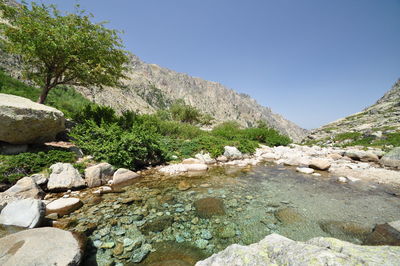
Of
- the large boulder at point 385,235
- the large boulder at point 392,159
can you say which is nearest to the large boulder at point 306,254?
the large boulder at point 385,235

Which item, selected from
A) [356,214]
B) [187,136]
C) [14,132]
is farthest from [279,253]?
[187,136]

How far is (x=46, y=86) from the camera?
33.7ft

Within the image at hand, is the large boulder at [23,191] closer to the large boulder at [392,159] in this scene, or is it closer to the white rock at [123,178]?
the white rock at [123,178]

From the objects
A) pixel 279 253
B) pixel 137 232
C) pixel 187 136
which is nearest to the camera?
pixel 279 253

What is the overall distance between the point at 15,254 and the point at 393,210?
9.16 m

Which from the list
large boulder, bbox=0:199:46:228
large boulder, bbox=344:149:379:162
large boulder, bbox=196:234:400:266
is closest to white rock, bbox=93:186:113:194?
large boulder, bbox=0:199:46:228

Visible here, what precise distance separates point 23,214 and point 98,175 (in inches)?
111

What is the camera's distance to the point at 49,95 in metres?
21.5

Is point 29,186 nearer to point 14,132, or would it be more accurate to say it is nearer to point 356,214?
point 14,132

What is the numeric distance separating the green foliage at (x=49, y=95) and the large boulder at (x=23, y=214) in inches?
368

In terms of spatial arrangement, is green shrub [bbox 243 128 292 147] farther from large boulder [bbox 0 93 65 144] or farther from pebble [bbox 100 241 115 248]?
pebble [bbox 100 241 115 248]

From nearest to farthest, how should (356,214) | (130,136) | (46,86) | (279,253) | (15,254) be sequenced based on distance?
(279,253), (15,254), (356,214), (130,136), (46,86)

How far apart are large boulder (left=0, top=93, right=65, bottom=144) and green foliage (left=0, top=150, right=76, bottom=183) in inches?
27.8

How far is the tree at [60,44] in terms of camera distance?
8523 mm
